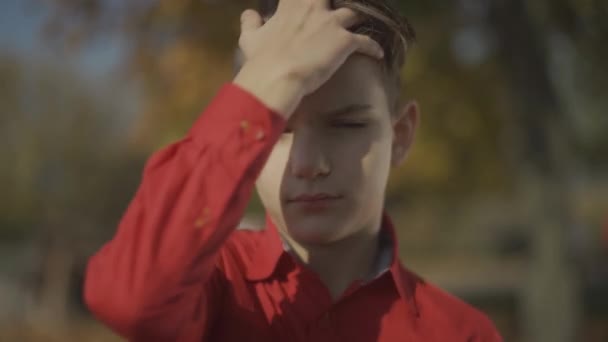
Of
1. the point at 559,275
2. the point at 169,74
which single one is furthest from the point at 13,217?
the point at 559,275

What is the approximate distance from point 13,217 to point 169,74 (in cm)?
619

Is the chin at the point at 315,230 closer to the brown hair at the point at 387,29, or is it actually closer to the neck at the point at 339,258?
the neck at the point at 339,258

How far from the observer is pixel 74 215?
12.8m

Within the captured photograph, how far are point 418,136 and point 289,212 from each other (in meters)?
7.85

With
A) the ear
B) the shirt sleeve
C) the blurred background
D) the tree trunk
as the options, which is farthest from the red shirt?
the tree trunk

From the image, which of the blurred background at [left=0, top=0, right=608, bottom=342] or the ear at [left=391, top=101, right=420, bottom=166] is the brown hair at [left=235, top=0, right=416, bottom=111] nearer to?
the ear at [left=391, top=101, right=420, bottom=166]

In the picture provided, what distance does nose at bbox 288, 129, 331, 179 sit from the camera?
1521mm

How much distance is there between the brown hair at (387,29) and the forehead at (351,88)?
6 centimetres

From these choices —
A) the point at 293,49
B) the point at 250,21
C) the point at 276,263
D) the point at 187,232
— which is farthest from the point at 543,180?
the point at 187,232

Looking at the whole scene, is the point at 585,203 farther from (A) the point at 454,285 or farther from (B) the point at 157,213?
(B) the point at 157,213

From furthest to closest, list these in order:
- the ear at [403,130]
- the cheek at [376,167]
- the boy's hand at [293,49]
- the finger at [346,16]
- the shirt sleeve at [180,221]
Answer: the ear at [403,130], the cheek at [376,167], the finger at [346,16], the boy's hand at [293,49], the shirt sleeve at [180,221]

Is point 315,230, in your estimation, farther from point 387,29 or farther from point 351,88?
point 387,29

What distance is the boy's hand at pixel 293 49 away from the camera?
1.35 m

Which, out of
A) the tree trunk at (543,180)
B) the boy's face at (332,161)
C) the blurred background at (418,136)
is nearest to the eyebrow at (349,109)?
the boy's face at (332,161)
